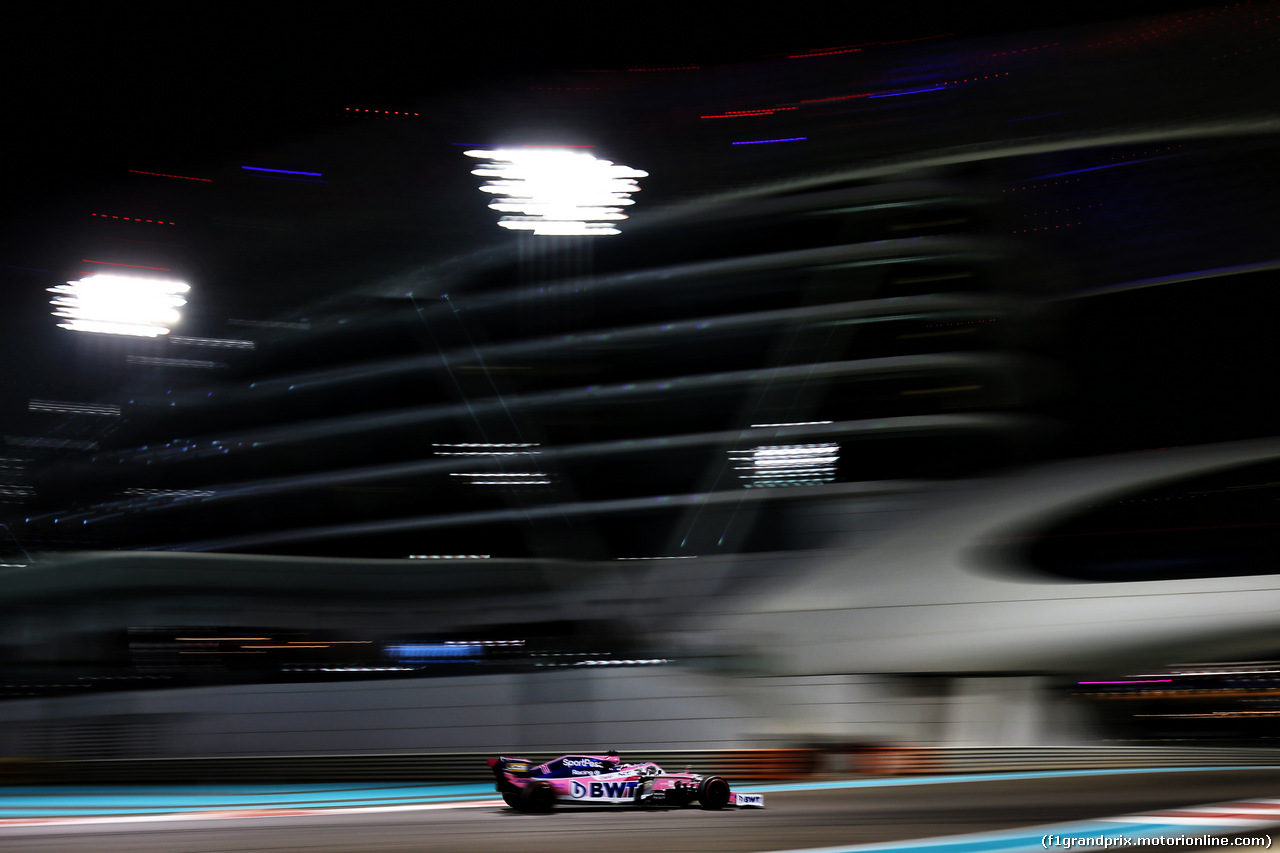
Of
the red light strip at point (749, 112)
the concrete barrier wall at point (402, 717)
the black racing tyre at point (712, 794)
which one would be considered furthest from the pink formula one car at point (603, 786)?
the red light strip at point (749, 112)

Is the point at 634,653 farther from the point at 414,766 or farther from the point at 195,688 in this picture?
the point at 195,688

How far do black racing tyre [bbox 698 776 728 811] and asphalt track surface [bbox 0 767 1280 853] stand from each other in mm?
150

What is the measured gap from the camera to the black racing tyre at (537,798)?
410 inches

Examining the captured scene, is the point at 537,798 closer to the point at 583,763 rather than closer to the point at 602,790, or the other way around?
the point at 583,763

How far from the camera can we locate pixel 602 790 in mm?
10211

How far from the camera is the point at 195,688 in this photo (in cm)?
2838

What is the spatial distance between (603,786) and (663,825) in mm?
929

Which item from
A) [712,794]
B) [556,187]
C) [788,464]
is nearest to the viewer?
[712,794]

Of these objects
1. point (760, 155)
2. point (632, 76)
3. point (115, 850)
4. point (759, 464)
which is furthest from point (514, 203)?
point (115, 850)

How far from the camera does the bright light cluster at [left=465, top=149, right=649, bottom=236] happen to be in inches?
1093

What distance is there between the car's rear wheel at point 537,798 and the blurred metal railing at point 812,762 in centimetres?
758

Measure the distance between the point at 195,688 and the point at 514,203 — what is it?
1571cm

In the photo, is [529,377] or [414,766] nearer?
[414,766]

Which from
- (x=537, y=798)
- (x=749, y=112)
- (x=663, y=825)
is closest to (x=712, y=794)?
(x=663, y=825)
